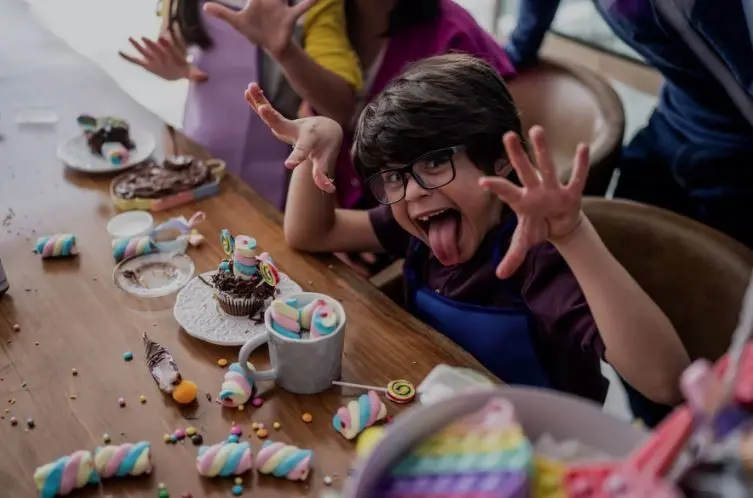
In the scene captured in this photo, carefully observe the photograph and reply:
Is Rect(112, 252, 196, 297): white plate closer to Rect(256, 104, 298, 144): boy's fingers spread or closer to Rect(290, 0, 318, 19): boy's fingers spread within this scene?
Rect(256, 104, 298, 144): boy's fingers spread

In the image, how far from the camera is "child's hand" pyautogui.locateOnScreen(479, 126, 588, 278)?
77 centimetres

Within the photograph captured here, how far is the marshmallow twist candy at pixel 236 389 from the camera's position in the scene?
909 millimetres

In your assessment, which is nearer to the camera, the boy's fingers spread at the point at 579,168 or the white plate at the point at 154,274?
the boy's fingers spread at the point at 579,168


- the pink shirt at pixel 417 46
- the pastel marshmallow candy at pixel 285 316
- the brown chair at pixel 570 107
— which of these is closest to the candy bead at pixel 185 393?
the pastel marshmallow candy at pixel 285 316

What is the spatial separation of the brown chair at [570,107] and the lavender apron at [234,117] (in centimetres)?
57

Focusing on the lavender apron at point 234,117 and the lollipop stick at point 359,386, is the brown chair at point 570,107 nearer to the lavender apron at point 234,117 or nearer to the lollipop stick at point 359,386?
the lavender apron at point 234,117

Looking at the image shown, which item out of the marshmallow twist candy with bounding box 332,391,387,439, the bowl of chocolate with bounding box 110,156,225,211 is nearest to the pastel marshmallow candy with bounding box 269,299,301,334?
the marshmallow twist candy with bounding box 332,391,387,439

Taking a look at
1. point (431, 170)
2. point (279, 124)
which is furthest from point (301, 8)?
point (431, 170)

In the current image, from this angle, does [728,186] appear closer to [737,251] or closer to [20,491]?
[737,251]

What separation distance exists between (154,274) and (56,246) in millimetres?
158

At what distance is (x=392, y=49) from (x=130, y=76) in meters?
1.91

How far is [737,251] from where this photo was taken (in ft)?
3.68

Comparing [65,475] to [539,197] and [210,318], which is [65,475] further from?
[539,197]

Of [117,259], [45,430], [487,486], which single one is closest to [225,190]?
[117,259]
